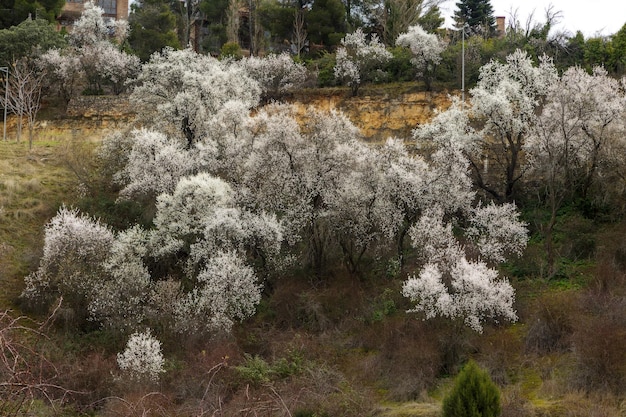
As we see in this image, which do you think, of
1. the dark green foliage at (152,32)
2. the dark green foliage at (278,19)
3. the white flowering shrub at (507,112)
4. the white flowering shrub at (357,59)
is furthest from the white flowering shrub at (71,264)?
the dark green foliage at (278,19)

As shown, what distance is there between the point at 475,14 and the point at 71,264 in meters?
41.2

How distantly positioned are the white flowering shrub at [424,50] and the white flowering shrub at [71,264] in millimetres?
21714

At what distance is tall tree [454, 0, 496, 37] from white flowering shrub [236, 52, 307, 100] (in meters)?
17.9

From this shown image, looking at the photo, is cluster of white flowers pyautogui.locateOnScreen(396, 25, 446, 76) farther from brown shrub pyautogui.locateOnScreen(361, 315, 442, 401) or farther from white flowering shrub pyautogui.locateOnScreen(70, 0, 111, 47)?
white flowering shrub pyautogui.locateOnScreen(70, 0, 111, 47)

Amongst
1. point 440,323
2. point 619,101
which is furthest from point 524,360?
point 619,101

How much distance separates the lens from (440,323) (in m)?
24.0

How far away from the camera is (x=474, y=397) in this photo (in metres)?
17.1

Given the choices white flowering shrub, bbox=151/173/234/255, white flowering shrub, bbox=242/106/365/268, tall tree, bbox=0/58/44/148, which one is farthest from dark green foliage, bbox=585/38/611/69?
tall tree, bbox=0/58/44/148

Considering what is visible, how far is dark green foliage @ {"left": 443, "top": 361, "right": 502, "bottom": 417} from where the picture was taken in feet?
55.8

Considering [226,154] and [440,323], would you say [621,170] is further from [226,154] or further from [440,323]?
[226,154]

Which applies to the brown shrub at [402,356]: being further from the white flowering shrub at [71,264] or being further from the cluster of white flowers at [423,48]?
the cluster of white flowers at [423,48]

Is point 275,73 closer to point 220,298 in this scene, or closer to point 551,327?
point 220,298

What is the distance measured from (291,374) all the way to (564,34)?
2879 cm

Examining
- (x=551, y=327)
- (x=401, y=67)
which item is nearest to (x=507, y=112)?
(x=551, y=327)
